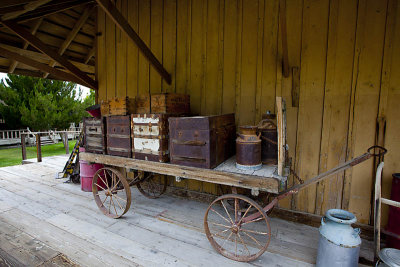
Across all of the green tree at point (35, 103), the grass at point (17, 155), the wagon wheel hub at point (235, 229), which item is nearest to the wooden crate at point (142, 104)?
the wagon wheel hub at point (235, 229)

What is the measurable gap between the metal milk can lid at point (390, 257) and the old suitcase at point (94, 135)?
3.40m

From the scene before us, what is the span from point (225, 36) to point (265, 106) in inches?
50.5

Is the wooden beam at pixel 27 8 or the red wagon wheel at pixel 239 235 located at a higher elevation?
the wooden beam at pixel 27 8

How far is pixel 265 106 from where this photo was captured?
3127 millimetres

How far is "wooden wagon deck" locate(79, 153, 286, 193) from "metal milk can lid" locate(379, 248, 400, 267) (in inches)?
35.5

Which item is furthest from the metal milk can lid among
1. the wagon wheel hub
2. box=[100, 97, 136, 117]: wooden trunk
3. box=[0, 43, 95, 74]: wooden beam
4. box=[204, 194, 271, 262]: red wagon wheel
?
box=[0, 43, 95, 74]: wooden beam

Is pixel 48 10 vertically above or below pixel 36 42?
above

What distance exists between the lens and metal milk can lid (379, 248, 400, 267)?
1649 mm

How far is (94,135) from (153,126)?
1276 mm

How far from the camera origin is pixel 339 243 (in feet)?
6.13

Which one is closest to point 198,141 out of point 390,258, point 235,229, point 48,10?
point 235,229

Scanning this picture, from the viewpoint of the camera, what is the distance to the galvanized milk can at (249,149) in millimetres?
2229

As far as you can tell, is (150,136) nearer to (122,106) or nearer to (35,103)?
(122,106)

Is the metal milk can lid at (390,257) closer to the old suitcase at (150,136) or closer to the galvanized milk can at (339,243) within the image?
the galvanized milk can at (339,243)
